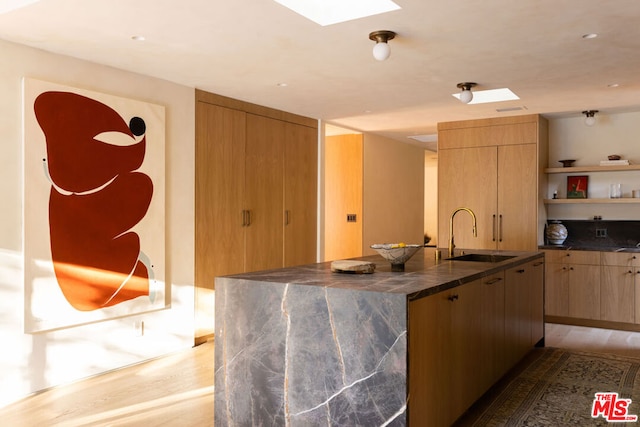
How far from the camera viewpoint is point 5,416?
3273 mm

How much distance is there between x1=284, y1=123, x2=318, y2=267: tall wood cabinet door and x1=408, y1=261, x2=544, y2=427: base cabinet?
113 inches

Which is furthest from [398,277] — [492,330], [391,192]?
[391,192]

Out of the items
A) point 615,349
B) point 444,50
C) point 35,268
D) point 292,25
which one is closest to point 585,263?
point 615,349

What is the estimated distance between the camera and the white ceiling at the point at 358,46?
3.03 metres

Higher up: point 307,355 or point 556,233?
point 556,233

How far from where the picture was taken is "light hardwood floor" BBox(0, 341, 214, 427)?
316 centimetres

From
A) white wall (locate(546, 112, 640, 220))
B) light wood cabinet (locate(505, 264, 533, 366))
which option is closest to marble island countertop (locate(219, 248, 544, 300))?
light wood cabinet (locate(505, 264, 533, 366))

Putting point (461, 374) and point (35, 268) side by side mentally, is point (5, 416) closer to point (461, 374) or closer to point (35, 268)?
point (35, 268)

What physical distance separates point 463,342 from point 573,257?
141 inches

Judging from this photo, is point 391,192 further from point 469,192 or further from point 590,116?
point 590,116

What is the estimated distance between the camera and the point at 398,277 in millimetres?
2812

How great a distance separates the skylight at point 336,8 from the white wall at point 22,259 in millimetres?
1864

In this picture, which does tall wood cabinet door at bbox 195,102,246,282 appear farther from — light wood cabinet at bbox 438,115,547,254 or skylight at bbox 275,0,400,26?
light wood cabinet at bbox 438,115,547,254

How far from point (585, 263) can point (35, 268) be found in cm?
530
